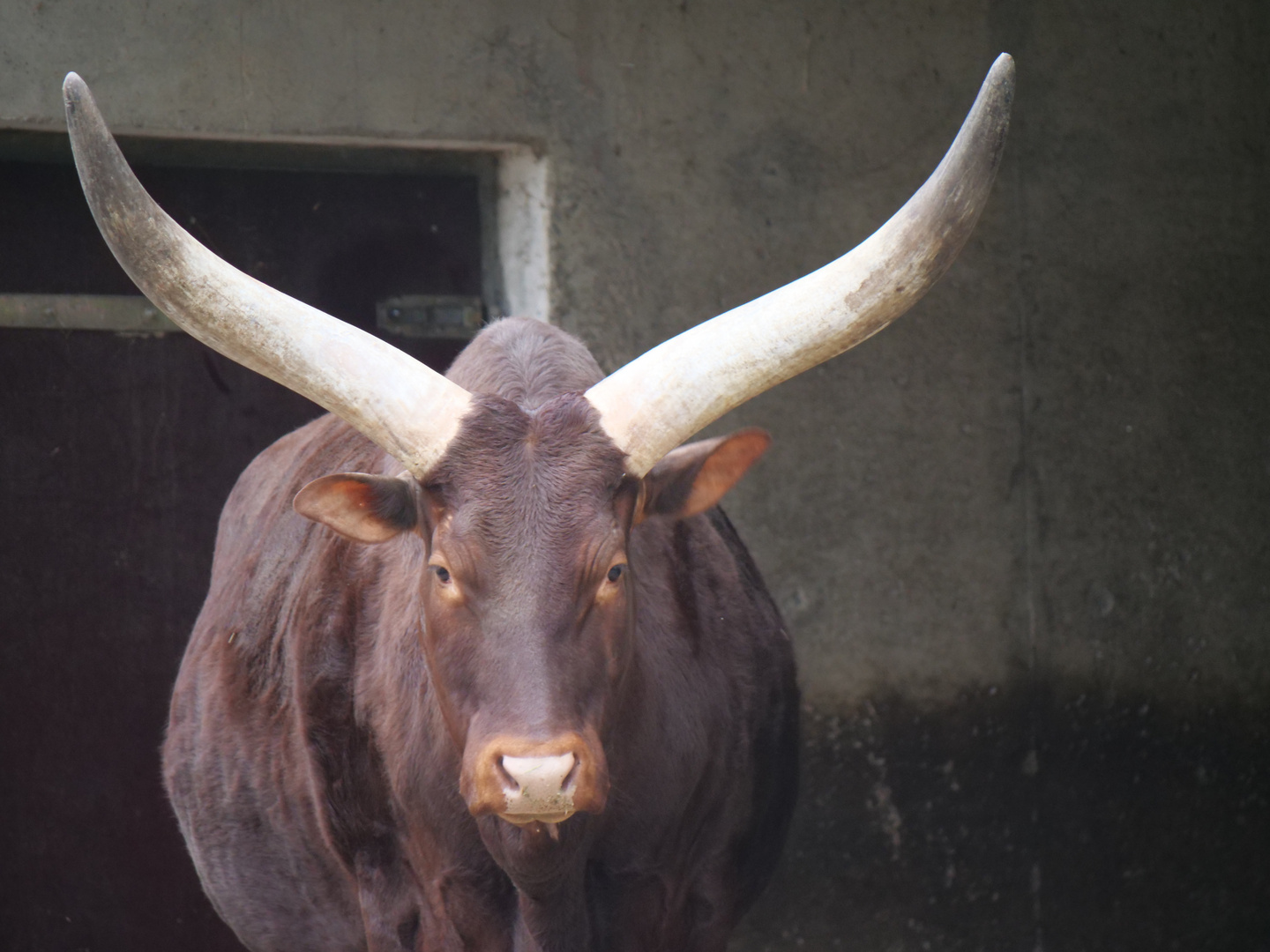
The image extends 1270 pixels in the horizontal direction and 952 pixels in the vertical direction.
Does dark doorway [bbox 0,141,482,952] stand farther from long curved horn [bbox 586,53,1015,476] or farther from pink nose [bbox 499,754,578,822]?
pink nose [bbox 499,754,578,822]

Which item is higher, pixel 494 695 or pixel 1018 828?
A: pixel 494 695

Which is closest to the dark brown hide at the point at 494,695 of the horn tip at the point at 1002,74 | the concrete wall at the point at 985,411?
the horn tip at the point at 1002,74

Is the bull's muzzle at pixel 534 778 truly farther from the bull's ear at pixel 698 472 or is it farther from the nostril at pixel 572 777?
the bull's ear at pixel 698 472

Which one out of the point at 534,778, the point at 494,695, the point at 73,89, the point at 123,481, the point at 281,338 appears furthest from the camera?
the point at 123,481

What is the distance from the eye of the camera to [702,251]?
14.7 ft

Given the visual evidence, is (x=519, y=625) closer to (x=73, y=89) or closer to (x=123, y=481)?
(x=73, y=89)

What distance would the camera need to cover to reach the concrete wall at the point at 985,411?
4426mm

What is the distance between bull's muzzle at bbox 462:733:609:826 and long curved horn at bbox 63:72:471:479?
51cm

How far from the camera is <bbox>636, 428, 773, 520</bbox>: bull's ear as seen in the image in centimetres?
266

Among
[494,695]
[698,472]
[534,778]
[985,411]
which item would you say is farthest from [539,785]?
[985,411]

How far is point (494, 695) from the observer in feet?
7.57

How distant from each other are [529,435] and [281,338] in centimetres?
45

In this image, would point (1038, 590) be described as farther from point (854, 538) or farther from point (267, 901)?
point (267, 901)

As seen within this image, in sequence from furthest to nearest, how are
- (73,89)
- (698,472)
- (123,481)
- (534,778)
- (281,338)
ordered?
1. (123,481)
2. (698,472)
3. (281,338)
4. (73,89)
5. (534,778)
